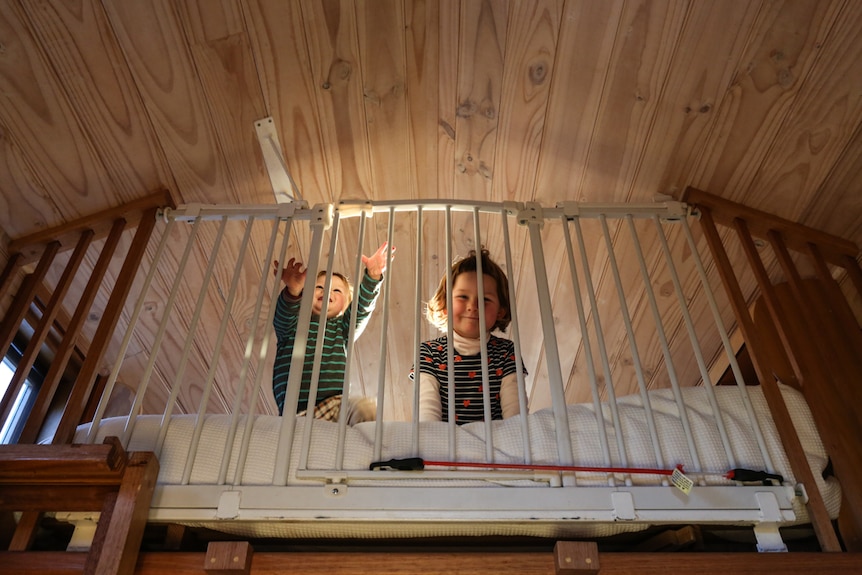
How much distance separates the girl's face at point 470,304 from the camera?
6.42ft

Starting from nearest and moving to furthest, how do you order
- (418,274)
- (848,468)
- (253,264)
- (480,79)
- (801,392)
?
(848,468) → (801,392) → (418,274) → (480,79) → (253,264)

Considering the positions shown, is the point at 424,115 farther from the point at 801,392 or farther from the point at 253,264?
the point at 801,392

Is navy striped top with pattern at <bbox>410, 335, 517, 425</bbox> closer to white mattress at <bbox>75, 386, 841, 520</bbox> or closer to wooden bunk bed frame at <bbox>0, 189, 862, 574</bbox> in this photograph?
white mattress at <bbox>75, 386, 841, 520</bbox>

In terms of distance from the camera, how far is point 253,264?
2.08m

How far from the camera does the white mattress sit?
1.23m

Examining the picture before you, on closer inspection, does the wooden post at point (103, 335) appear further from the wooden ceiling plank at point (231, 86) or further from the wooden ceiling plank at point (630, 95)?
the wooden ceiling plank at point (630, 95)

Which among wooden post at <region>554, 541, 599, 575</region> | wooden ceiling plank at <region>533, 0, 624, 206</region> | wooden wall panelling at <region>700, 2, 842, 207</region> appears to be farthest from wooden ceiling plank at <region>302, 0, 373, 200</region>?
wooden post at <region>554, 541, 599, 575</region>

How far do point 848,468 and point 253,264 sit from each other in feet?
5.07

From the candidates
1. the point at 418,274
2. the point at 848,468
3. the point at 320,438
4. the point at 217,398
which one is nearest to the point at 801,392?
the point at 848,468

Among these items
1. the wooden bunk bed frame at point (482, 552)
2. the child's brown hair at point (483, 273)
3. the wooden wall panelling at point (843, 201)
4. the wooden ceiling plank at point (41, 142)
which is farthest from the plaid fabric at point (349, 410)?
the wooden wall panelling at point (843, 201)

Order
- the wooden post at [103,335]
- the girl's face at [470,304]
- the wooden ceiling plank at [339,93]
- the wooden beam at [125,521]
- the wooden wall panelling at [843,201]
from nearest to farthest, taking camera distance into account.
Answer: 1. the wooden beam at [125,521]
2. the wooden post at [103,335]
3. the wooden wall panelling at [843,201]
4. the wooden ceiling plank at [339,93]
5. the girl's face at [470,304]

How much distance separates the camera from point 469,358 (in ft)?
6.12

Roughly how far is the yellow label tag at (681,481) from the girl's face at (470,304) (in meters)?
0.82

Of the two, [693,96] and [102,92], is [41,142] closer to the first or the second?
[102,92]
